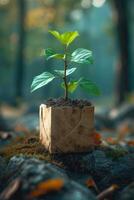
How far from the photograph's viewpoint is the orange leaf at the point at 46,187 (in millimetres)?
3512

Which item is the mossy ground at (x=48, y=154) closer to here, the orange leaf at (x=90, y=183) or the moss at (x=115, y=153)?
the moss at (x=115, y=153)

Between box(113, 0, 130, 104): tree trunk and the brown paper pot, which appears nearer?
the brown paper pot

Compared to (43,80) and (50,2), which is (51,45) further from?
(43,80)

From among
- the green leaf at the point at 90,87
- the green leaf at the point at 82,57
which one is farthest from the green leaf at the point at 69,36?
the green leaf at the point at 90,87

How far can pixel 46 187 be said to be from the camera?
352 cm

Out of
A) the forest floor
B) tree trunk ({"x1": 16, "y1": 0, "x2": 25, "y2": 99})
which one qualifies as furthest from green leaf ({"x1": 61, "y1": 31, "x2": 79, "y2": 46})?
tree trunk ({"x1": 16, "y1": 0, "x2": 25, "y2": 99})

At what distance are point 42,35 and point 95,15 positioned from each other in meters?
44.7

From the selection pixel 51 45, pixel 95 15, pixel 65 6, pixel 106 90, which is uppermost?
pixel 95 15

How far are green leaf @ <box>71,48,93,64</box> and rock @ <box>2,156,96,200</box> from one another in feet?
3.10

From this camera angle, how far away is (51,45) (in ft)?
123

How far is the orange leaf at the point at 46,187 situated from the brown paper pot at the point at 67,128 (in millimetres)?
918

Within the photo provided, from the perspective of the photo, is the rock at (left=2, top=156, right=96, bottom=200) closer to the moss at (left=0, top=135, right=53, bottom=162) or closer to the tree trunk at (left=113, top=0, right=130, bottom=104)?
the moss at (left=0, top=135, right=53, bottom=162)

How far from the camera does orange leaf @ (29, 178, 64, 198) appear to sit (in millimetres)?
3512

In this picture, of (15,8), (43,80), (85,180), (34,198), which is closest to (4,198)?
(34,198)
